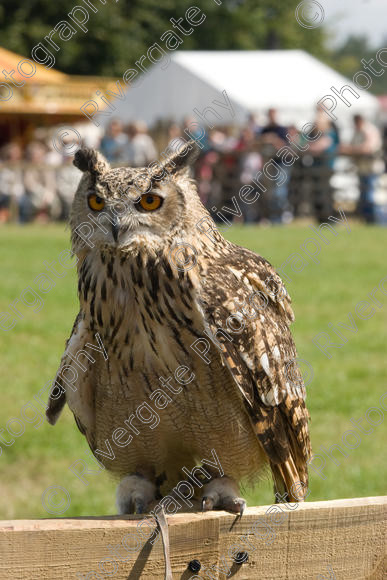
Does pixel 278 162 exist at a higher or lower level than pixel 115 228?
lower

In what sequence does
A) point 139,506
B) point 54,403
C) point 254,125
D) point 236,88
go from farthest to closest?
point 236,88 < point 254,125 < point 54,403 < point 139,506

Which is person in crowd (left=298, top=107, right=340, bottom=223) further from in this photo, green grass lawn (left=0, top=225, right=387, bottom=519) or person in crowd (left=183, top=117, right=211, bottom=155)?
green grass lawn (left=0, top=225, right=387, bottom=519)

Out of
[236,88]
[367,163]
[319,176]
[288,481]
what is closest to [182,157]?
[288,481]

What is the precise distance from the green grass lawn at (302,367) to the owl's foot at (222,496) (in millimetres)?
520

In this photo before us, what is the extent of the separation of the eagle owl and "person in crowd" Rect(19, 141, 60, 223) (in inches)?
600

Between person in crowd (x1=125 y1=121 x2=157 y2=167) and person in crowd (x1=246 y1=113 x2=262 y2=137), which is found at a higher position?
person in crowd (x1=125 y1=121 x2=157 y2=167)

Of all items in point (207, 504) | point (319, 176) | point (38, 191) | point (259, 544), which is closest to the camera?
point (259, 544)

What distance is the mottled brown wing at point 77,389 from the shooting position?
8.38 feet

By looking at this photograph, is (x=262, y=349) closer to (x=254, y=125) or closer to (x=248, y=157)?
(x=248, y=157)

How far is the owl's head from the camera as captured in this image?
232cm

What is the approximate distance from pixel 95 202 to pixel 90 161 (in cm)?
13

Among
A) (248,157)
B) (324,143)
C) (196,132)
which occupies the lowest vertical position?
(248,157)

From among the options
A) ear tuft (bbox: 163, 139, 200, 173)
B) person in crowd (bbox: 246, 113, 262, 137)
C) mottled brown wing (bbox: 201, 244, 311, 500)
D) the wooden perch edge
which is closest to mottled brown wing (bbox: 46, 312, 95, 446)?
mottled brown wing (bbox: 201, 244, 311, 500)

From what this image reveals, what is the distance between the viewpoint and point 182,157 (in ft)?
8.16
